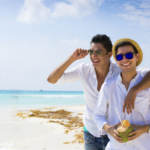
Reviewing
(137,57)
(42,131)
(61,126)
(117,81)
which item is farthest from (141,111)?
(61,126)

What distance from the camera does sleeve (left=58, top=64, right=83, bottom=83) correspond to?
3066 millimetres

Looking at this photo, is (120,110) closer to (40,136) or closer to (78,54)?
(78,54)

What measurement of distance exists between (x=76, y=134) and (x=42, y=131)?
1301 mm

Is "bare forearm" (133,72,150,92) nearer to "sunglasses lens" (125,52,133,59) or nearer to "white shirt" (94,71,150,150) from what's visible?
"white shirt" (94,71,150,150)

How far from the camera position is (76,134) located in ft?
24.6

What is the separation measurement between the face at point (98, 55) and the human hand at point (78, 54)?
0.16 m

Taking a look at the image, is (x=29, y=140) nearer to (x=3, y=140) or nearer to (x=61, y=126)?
(x=3, y=140)

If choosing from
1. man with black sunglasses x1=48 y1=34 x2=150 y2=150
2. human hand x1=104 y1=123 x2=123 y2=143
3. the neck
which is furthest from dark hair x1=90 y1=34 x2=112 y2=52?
human hand x1=104 y1=123 x2=123 y2=143

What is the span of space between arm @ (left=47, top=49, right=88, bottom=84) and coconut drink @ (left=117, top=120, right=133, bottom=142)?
52.6 inches

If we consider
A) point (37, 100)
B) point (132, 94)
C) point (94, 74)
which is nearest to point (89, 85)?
point (94, 74)

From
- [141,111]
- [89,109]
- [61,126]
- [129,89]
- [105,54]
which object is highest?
[105,54]

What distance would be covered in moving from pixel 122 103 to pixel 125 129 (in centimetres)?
28

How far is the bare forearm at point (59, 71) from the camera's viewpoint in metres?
3.10

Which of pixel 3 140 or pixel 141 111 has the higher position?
pixel 141 111
